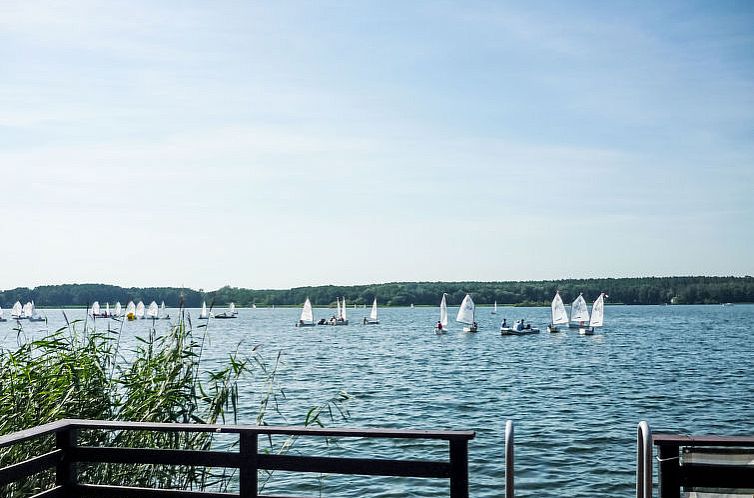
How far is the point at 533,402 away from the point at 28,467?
20.2m

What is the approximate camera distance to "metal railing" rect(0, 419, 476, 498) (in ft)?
15.4

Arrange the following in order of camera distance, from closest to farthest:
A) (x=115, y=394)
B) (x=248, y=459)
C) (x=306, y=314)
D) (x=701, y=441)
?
1. (x=701, y=441)
2. (x=248, y=459)
3. (x=115, y=394)
4. (x=306, y=314)

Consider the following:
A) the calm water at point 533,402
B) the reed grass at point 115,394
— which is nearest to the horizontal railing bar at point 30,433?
the reed grass at point 115,394

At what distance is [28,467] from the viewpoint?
4.92 meters

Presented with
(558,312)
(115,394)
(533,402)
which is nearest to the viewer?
(115,394)

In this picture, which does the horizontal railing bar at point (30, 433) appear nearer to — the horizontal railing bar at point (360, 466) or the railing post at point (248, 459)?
the railing post at point (248, 459)

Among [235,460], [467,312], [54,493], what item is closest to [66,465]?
[54,493]

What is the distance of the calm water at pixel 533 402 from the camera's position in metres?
13.4

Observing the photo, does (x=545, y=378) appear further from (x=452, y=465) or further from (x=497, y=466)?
(x=452, y=465)

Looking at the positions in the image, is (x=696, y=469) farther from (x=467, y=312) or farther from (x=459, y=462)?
Answer: (x=467, y=312)

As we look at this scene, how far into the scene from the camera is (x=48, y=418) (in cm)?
696

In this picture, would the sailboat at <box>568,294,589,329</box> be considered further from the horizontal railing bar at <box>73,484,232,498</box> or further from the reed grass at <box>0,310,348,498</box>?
the horizontal railing bar at <box>73,484,232,498</box>

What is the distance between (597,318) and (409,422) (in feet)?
175

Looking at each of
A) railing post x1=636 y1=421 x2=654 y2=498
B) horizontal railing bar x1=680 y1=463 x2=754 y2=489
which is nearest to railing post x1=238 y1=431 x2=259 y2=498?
railing post x1=636 y1=421 x2=654 y2=498
